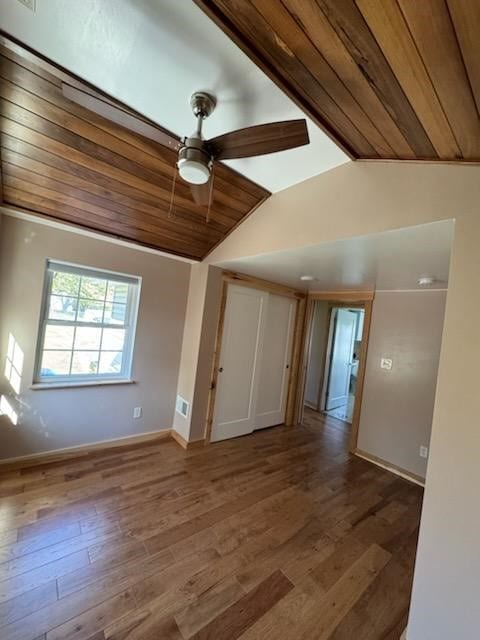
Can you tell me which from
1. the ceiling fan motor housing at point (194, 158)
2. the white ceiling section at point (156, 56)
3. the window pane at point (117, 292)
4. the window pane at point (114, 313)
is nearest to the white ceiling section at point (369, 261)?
the white ceiling section at point (156, 56)

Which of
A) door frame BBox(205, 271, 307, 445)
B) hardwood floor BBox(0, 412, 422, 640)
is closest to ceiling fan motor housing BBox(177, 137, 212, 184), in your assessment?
door frame BBox(205, 271, 307, 445)

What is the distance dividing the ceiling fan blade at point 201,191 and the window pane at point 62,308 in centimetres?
182

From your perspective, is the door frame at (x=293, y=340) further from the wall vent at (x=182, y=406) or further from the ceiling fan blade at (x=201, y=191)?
the ceiling fan blade at (x=201, y=191)

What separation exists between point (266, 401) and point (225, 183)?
118 inches

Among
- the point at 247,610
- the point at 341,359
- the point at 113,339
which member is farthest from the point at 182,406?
the point at 341,359

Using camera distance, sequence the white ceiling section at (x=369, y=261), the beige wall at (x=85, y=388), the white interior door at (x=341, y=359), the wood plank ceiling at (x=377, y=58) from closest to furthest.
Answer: the wood plank ceiling at (x=377, y=58) → the white ceiling section at (x=369, y=261) → the beige wall at (x=85, y=388) → the white interior door at (x=341, y=359)

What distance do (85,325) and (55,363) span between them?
0.46 metres

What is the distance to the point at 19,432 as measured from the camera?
245cm

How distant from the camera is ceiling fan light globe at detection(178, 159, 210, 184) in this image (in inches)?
51.6

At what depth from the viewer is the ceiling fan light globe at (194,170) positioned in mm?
1311

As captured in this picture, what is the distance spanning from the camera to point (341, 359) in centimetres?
548

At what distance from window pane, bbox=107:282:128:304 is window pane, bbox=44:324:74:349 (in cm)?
52

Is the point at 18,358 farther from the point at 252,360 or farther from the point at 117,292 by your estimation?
the point at 252,360

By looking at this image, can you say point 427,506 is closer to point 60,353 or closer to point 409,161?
point 409,161
